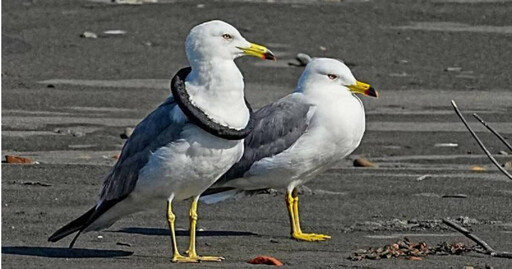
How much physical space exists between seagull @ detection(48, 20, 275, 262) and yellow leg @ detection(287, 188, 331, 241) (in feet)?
3.28

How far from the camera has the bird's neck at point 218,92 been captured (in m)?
8.09

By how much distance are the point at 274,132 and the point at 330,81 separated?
0.53 meters

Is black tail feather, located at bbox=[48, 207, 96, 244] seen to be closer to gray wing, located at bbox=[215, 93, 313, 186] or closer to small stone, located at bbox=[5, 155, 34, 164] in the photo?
gray wing, located at bbox=[215, 93, 313, 186]

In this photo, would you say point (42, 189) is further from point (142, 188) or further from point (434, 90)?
point (434, 90)

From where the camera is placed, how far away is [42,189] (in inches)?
412

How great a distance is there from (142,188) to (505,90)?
352 inches

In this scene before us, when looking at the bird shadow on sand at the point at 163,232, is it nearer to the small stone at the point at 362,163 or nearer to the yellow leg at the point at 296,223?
the yellow leg at the point at 296,223

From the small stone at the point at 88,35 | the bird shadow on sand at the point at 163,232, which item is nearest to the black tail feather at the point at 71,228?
the bird shadow on sand at the point at 163,232

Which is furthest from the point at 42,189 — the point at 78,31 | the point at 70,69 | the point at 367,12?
the point at 367,12

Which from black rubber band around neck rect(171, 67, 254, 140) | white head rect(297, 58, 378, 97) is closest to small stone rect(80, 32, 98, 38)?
white head rect(297, 58, 378, 97)

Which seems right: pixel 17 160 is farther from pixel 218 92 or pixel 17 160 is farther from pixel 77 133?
pixel 218 92

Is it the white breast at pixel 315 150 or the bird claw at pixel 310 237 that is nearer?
the bird claw at pixel 310 237

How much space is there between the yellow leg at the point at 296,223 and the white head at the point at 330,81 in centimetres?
69

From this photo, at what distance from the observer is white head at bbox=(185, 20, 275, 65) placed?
327 inches
